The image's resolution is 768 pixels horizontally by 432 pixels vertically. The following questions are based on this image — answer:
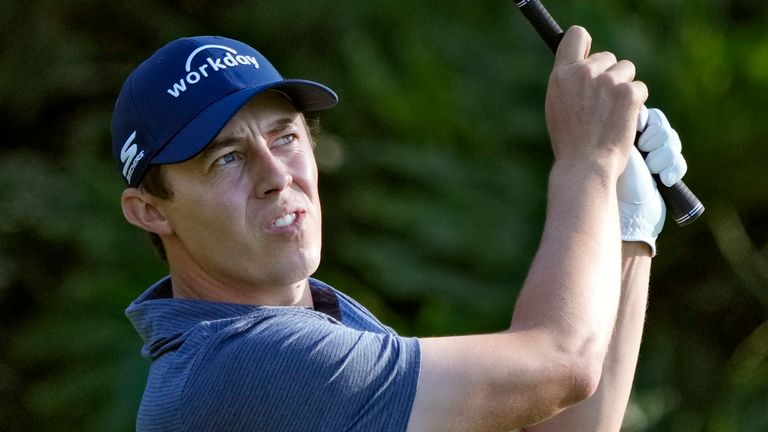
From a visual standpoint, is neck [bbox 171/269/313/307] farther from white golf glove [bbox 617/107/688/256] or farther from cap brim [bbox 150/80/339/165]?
white golf glove [bbox 617/107/688/256]

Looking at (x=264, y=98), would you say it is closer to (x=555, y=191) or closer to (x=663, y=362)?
(x=555, y=191)

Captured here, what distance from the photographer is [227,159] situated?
2.30 metres

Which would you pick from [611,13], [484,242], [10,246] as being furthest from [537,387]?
[10,246]

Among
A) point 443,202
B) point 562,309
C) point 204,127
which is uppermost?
point 204,127

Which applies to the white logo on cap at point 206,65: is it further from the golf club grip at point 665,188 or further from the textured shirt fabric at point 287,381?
the golf club grip at point 665,188

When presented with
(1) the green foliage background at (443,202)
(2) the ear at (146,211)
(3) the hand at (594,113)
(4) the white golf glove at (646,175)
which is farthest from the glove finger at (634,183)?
(1) the green foliage background at (443,202)

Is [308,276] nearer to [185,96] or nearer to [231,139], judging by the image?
[231,139]

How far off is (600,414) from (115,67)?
381 centimetres

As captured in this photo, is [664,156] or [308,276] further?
[664,156]

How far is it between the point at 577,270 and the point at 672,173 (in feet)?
1.73

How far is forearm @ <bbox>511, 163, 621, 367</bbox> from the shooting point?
6.93 ft

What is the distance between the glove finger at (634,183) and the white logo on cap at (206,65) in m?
0.70

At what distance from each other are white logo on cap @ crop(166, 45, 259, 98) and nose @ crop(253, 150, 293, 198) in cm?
18

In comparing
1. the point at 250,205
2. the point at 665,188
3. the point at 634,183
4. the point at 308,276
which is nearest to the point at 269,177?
the point at 250,205
